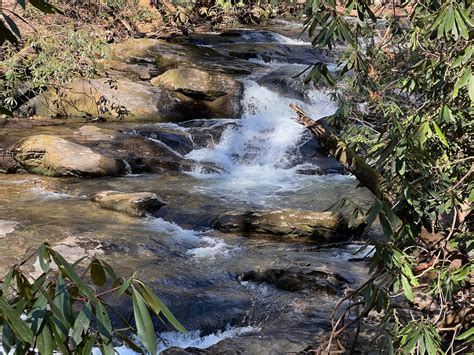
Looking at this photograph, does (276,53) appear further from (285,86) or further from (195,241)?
(195,241)

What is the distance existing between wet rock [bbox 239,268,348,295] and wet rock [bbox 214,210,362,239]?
51.0 inches

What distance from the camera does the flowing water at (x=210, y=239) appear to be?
574cm

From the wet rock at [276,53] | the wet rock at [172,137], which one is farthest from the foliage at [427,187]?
the wet rock at [276,53]

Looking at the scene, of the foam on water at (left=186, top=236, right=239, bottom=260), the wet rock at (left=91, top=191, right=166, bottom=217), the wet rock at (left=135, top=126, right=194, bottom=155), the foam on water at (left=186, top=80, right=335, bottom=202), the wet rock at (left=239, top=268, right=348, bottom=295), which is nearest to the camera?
the wet rock at (left=239, top=268, right=348, bottom=295)

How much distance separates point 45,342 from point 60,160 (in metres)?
9.12

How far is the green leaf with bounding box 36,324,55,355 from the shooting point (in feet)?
4.82

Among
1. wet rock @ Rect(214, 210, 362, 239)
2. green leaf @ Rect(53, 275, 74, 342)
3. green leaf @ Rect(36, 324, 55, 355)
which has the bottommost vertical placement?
wet rock @ Rect(214, 210, 362, 239)

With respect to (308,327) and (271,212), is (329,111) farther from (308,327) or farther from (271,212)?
(308,327)

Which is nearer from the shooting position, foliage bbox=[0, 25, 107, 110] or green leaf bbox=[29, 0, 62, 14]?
green leaf bbox=[29, 0, 62, 14]

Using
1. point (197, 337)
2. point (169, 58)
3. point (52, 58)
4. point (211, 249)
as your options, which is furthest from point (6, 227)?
point (169, 58)

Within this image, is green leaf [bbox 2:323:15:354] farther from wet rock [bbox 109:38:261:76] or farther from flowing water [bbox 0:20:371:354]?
wet rock [bbox 109:38:261:76]

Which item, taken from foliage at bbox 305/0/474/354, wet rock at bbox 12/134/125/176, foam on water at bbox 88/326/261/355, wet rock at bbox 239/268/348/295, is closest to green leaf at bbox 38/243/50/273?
foliage at bbox 305/0/474/354

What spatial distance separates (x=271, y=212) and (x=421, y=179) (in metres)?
5.14

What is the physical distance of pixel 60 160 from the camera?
10258 mm
